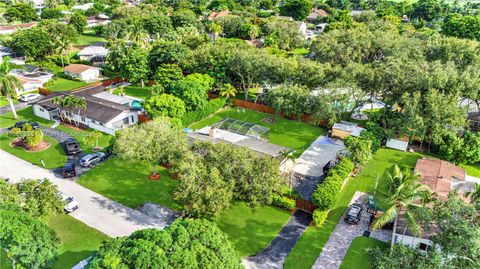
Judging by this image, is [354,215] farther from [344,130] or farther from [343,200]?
[344,130]

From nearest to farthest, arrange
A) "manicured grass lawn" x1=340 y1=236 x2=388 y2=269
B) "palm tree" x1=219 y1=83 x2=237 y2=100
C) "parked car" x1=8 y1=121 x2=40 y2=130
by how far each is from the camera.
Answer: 1. "manicured grass lawn" x1=340 y1=236 x2=388 y2=269
2. "parked car" x1=8 y1=121 x2=40 y2=130
3. "palm tree" x1=219 y1=83 x2=237 y2=100

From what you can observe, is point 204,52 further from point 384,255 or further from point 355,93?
point 384,255

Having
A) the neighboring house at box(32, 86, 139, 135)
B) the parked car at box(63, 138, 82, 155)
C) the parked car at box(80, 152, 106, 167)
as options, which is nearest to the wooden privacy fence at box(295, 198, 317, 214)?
the parked car at box(80, 152, 106, 167)

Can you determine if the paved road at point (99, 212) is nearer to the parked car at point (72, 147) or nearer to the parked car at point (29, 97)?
the parked car at point (72, 147)

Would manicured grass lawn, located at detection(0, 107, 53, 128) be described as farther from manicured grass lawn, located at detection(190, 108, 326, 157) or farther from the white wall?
manicured grass lawn, located at detection(190, 108, 326, 157)

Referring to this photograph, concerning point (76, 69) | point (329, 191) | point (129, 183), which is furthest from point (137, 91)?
point (329, 191)

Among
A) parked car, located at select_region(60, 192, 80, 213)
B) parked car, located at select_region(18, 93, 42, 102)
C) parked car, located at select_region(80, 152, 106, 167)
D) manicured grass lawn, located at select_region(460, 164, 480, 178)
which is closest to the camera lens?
parked car, located at select_region(60, 192, 80, 213)
